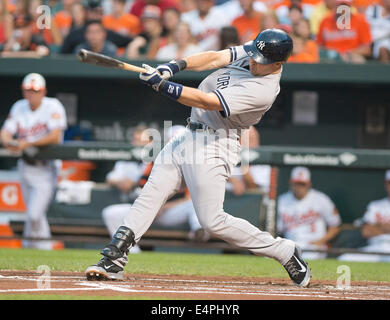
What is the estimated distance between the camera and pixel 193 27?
1034 cm

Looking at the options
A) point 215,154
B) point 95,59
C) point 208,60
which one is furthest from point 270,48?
point 95,59

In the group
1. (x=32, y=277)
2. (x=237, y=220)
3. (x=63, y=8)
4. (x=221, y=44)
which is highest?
(x=63, y=8)

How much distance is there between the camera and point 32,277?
17.1 ft

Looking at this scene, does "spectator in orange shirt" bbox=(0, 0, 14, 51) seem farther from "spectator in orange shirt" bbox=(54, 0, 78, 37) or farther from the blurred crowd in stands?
"spectator in orange shirt" bbox=(54, 0, 78, 37)

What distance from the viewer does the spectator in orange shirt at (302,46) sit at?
31.7 ft

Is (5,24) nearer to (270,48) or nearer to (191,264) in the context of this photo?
(191,264)

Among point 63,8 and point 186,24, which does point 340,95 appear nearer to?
point 186,24

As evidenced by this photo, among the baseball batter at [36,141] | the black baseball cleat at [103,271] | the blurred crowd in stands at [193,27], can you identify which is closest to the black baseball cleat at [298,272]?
the black baseball cleat at [103,271]

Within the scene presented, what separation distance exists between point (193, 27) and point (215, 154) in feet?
18.1

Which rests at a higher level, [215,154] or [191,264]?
[215,154]

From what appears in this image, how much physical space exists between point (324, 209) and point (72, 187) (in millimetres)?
2703

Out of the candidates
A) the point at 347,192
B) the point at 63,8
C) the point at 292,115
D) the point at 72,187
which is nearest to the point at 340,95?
the point at 292,115

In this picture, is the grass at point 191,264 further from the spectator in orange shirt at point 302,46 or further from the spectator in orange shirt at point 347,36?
the spectator in orange shirt at point 347,36

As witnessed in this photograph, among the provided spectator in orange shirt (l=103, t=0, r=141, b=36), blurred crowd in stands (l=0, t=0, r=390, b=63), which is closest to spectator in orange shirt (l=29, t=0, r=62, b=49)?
blurred crowd in stands (l=0, t=0, r=390, b=63)
